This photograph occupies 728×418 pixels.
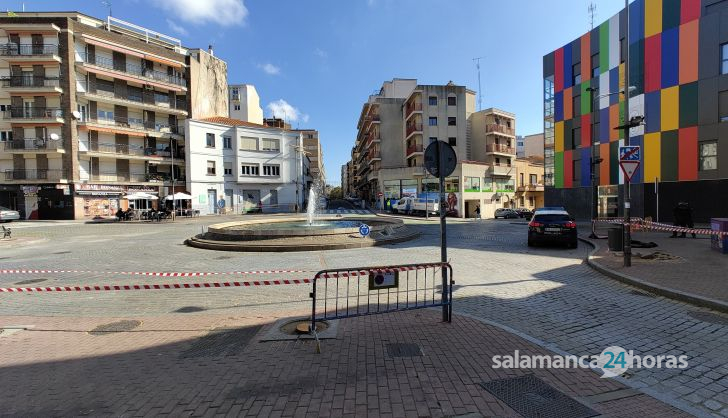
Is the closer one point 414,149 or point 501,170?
point 501,170

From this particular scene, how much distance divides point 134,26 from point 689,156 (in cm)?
5818

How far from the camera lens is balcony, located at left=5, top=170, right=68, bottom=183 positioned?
35.4 metres

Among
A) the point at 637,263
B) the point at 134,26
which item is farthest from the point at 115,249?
the point at 134,26

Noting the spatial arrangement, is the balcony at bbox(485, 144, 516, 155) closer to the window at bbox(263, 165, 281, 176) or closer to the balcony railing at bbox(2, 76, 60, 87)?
the window at bbox(263, 165, 281, 176)

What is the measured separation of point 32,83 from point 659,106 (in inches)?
2165

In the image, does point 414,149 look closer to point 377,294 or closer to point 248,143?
point 248,143

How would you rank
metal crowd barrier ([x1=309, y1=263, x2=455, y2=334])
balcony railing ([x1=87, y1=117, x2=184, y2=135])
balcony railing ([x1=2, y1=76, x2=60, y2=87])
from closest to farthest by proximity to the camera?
metal crowd barrier ([x1=309, y1=263, x2=455, y2=334]), balcony railing ([x1=2, y1=76, x2=60, y2=87]), balcony railing ([x1=87, y1=117, x2=184, y2=135])

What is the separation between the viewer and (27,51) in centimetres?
3584

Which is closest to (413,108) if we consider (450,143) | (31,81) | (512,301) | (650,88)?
(450,143)

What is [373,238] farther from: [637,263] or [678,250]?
[678,250]

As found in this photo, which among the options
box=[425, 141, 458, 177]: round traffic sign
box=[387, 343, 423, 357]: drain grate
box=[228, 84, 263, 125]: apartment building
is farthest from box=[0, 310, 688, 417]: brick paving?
box=[228, 84, 263, 125]: apartment building

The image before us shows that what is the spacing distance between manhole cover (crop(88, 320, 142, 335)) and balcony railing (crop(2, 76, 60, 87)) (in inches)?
1671

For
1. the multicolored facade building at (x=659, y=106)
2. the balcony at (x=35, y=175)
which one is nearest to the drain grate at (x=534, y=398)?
the multicolored facade building at (x=659, y=106)

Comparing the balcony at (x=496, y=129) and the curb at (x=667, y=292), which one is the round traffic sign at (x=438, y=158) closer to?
the curb at (x=667, y=292)
